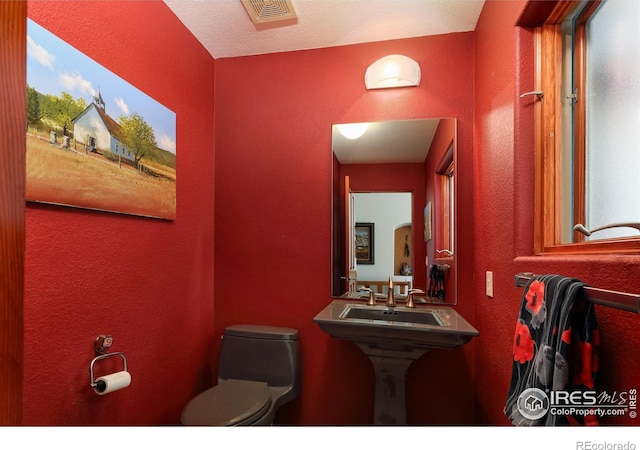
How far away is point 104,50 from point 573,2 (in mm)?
1749

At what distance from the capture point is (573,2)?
983mm

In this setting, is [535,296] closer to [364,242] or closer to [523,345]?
[523,345]

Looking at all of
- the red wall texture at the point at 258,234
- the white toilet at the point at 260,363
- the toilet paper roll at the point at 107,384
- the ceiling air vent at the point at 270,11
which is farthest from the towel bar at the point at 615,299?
the ceiling air vent at the point at 270,11

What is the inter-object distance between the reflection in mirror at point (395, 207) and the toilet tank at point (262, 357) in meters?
0.43

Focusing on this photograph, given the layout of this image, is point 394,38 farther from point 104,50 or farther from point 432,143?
point 104,50

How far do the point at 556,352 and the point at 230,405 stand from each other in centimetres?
130

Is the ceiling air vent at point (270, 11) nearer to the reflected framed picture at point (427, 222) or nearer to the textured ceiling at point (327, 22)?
the textured ceiling at point (327, 22)

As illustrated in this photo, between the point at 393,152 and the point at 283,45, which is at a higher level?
the point at 283,45

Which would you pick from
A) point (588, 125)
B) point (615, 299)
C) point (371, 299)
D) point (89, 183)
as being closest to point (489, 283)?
point (371, 299)

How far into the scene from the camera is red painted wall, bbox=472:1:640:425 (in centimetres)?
71

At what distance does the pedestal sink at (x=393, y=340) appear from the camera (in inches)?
50.7

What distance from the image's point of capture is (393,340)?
1.35 metres
